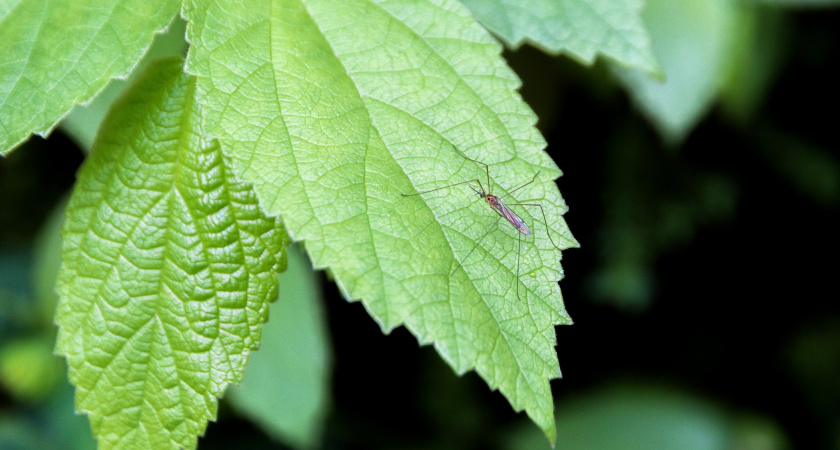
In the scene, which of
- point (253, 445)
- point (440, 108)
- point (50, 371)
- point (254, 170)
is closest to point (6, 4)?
point (254, 170)

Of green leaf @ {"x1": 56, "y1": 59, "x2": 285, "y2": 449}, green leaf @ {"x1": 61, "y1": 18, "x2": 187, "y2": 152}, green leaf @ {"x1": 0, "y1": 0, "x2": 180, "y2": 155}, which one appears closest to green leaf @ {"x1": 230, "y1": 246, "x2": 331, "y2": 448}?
green leaf @ {"x1": 61, "y1": 18, "x2": 187, "y2": 152}

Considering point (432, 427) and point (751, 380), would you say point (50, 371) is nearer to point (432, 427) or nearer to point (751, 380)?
point (432, 427)

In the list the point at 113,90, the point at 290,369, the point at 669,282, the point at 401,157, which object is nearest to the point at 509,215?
the point at 401,157

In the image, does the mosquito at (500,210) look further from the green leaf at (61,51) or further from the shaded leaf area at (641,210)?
the shaded leaf area at (641,210)

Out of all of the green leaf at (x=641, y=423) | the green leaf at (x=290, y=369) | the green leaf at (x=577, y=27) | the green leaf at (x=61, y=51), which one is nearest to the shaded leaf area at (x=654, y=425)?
the green leaf at (x=641, y=423)

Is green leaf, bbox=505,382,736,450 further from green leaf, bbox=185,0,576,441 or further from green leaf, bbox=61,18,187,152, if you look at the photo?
green leaf, bbox=185,0,576,441

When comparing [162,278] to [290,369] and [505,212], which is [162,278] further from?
[290,369]
